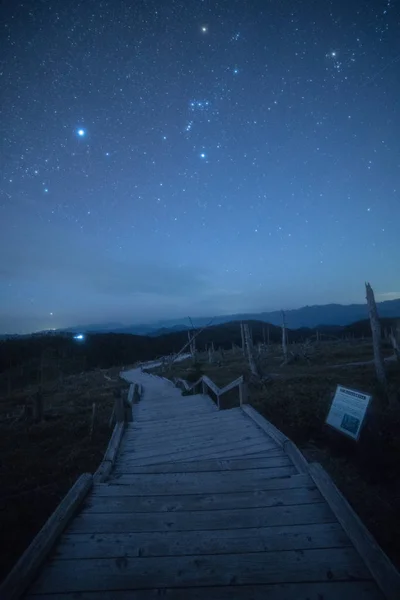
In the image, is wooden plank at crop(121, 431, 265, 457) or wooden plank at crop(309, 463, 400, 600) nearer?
wooden plank at crop(309, 463, 400, 600)

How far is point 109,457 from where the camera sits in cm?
483

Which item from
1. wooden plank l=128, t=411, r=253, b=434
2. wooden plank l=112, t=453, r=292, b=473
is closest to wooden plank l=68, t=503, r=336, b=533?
wooden plank l=112, t=453, r=292, b=473

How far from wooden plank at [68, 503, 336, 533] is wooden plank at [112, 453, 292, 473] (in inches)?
44.0

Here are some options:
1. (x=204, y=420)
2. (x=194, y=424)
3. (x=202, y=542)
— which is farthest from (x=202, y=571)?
(x=204, y=420)

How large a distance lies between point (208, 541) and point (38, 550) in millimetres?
1544

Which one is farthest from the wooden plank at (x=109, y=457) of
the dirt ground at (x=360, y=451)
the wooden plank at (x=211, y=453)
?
the dirt ground at (x=360, y=451)

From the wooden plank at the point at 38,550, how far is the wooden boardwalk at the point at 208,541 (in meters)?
0.09

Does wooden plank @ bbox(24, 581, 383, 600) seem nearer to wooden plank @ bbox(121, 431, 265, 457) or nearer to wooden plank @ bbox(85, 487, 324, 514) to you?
wooden plank @ bbox(85, 487, 324, 514)

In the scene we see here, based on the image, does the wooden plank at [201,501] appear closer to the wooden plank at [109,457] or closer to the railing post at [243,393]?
the wooden plank at [109,457]

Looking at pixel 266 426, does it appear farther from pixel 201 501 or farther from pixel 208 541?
pixel 208 541

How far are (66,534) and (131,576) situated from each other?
924 millimetres

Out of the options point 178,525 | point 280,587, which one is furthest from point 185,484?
point 280,587

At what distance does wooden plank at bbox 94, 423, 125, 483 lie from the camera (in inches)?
161

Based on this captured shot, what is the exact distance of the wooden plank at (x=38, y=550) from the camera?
2.11 meters
